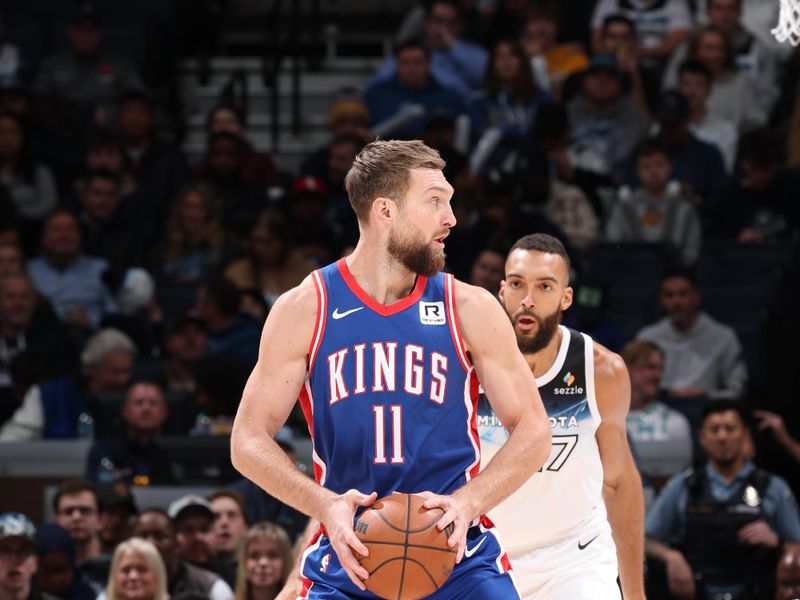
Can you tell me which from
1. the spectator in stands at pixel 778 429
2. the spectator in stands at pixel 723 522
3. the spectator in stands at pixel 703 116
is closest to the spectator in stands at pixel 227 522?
the spectator in stands at pixel 723 522

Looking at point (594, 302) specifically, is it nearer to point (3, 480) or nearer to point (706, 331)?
point (706, 331)

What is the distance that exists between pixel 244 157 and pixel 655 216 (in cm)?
346

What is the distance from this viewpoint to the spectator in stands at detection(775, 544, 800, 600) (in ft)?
30.2

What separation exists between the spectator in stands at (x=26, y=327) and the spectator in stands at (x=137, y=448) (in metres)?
1.13

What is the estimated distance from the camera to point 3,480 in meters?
10.6

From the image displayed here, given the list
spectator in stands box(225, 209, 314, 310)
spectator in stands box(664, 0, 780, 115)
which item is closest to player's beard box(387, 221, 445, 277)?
spectator in stands box(225, 209, 314, 310)

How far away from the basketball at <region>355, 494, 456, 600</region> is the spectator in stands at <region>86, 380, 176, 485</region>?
19.3ft

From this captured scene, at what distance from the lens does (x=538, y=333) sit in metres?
6.22

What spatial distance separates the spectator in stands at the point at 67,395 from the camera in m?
11.0

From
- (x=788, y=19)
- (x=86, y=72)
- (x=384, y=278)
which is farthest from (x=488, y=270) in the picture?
(x=384, y=278)

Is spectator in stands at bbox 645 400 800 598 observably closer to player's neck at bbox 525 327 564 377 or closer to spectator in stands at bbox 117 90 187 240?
player's neck at bbox 525 327 564 377

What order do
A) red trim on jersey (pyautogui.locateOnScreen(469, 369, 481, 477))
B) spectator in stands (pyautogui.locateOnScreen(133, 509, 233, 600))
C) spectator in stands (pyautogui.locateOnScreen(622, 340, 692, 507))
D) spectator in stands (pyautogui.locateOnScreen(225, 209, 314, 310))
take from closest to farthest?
red trim on jersey (pyautogui.locateOnScreen(469, 369, 481, 477)), spectator in stands (pyautogui.locateOnScreen(133, 509, 233, 600)), spectator in stands (pyautogui.locateOnScreen(622, 340, 692, 507)), spectator in stands (pyautogui.locateOnScreen(225, 209, 314, 310))

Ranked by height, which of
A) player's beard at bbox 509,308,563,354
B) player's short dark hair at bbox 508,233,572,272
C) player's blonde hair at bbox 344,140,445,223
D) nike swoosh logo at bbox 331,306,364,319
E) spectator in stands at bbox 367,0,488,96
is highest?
spectator in stands at bbox 367,0,488,96

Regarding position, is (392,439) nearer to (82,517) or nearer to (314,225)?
(82,517)
